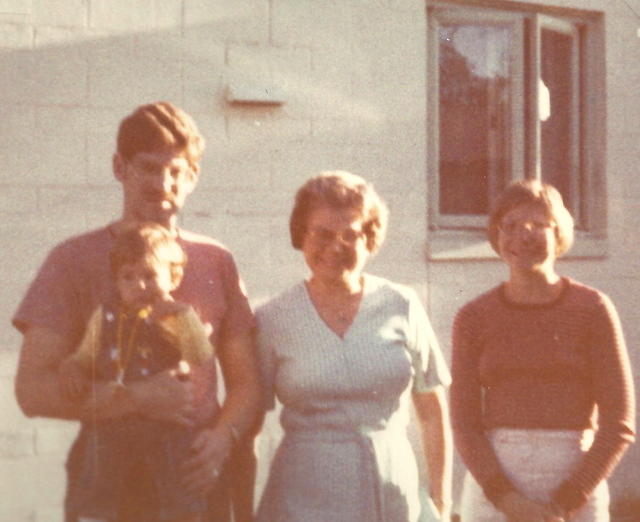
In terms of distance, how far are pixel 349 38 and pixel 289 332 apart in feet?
8.43

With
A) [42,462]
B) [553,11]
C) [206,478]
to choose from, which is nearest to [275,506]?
[206,478]

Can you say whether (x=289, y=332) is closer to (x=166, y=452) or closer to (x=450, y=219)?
(x=166, y=452)

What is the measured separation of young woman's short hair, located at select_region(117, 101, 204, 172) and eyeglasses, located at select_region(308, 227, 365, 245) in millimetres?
373

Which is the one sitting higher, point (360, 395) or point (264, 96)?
point (264, 96)

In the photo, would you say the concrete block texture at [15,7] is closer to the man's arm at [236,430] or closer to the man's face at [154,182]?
the man's face at [154,182]

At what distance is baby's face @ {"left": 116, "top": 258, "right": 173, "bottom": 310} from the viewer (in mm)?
2480

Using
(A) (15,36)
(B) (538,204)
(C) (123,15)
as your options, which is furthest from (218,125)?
(B) (538,204)

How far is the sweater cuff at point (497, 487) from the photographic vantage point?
299 centimetres

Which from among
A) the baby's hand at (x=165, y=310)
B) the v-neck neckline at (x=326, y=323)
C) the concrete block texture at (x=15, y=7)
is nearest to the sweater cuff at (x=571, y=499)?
the v-neck neckline at (x=326, y=323)

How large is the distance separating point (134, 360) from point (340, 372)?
522 mm

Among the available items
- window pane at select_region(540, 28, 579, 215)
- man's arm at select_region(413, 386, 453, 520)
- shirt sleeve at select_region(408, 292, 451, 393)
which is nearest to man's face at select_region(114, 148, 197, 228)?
shirt sleeve at select_region(408, 292, 451, 393)

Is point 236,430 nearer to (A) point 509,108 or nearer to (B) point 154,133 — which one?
(B) point 154,133

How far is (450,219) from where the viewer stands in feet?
18.5

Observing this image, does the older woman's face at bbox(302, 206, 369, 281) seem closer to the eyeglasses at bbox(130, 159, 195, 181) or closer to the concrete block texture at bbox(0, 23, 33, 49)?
the eyeglasses at bbox(130, 159, 195, 181)
